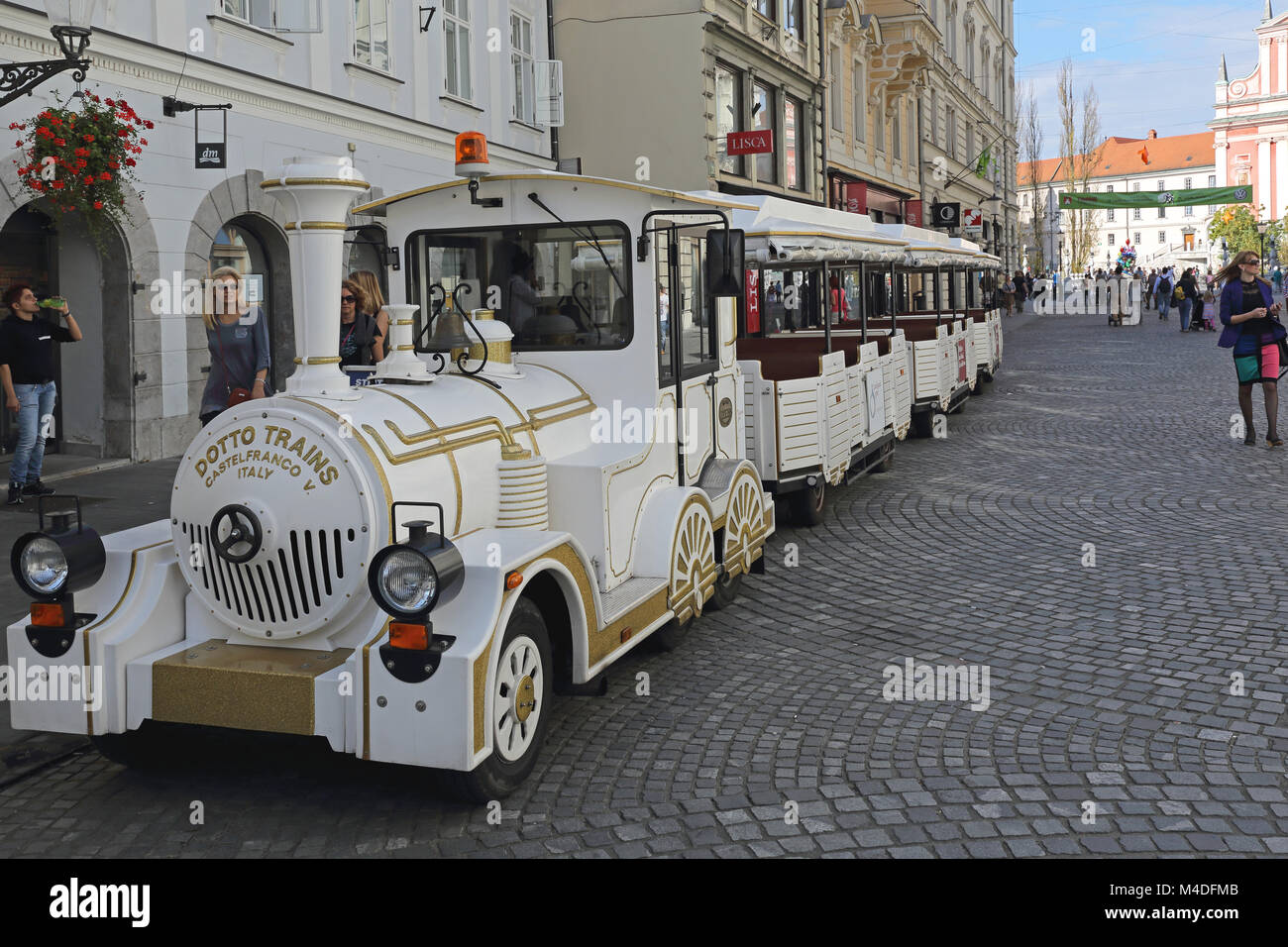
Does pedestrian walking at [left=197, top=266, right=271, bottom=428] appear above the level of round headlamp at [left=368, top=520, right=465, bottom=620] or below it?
above

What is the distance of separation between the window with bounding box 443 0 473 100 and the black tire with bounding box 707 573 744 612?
12.6m

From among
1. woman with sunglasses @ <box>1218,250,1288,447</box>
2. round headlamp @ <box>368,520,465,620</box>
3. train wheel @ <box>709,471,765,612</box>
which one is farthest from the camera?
woman with sunglasses @ <box>1218,250,1288,447</box>

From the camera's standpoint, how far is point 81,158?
1032cm

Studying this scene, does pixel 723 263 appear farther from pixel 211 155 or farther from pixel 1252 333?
pixel 1252 333

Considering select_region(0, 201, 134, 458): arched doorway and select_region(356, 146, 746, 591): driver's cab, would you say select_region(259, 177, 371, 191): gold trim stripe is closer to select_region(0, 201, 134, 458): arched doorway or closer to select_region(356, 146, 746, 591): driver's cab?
select_region(356, 146, 746, 591): driver's cab

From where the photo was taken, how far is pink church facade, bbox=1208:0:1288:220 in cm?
11056

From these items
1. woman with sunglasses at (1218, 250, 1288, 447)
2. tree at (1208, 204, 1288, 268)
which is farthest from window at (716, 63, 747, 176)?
tree at (1208, 204, 1288, 268)

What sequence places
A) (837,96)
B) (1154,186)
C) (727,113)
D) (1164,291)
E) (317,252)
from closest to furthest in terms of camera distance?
(317,252), (727,113), (837,96), (1164,291), (1154,186)

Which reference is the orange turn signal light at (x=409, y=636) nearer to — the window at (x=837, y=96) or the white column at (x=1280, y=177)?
the window at (x=837, y=96)

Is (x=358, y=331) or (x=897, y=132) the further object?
(x=897, y=132)

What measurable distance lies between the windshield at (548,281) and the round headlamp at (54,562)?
6.92ft

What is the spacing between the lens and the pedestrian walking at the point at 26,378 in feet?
33.1

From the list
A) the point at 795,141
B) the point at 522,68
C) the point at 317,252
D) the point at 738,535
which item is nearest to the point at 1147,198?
the point at 795,141

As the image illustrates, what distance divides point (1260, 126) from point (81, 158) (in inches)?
4743
